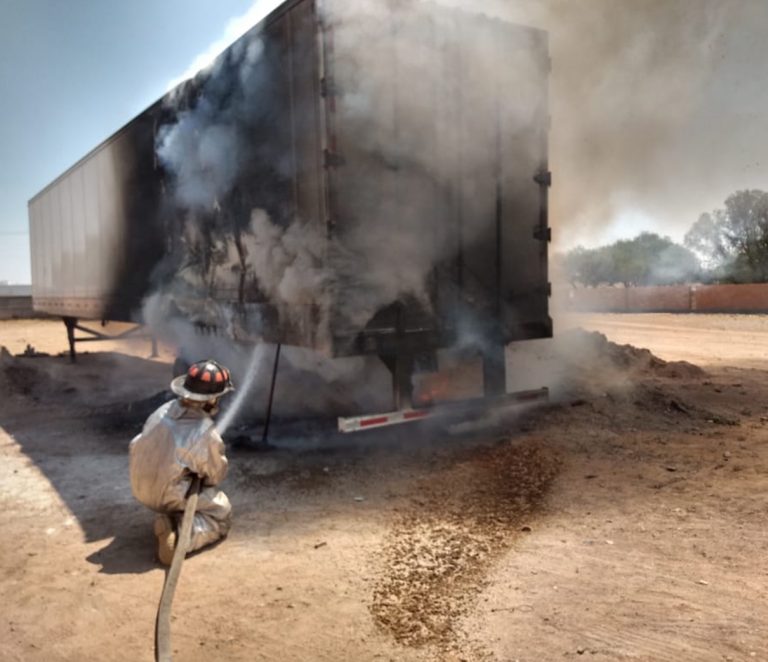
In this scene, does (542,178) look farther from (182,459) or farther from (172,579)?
(172,579)

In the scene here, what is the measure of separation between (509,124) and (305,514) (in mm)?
3785

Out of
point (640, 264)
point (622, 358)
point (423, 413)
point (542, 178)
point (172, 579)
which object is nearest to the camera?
point (172, 579)

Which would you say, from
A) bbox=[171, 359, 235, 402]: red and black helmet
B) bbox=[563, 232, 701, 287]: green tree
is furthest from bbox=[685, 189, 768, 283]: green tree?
bbox=[171, 359, 235, 402]: red and black helmet

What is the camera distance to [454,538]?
3680mm

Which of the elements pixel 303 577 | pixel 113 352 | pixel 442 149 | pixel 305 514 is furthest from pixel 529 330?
pixel 113 352

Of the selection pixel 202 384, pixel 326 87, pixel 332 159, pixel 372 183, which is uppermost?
pixel 326 87

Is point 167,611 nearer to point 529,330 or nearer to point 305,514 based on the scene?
point 305,514

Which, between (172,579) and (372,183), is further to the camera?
(372,183)

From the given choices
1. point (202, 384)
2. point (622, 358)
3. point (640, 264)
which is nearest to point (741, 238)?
point (640, 264)

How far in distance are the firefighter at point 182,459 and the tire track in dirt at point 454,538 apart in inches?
42.5

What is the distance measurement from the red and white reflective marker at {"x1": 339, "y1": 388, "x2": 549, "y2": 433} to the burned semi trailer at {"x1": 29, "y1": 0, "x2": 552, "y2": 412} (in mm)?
197

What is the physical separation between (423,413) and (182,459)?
2368mm

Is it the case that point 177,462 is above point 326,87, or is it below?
below

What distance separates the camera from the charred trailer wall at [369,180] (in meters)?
4.73
